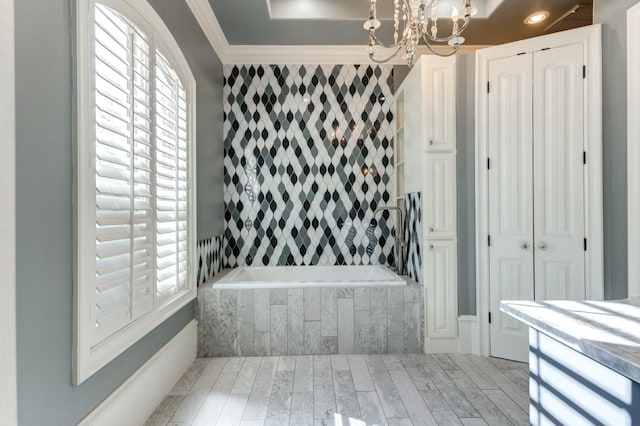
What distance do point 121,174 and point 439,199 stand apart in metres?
2.29

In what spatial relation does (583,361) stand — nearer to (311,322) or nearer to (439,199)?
(439,199)

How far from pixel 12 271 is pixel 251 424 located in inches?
55.6

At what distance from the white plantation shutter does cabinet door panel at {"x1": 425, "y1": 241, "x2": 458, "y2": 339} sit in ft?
6.44

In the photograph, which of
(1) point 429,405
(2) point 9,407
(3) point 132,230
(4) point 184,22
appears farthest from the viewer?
(4) point 184,22

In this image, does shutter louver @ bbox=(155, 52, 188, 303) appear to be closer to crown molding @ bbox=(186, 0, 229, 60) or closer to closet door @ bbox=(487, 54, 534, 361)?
crown molding @ bbox=(186, 0, 229, 60)

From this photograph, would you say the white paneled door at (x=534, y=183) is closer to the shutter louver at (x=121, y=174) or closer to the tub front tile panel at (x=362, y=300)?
the tub front tile panel at (x=362, y=300)

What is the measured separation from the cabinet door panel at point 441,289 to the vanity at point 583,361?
1.60m

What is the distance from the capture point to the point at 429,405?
6.79 feet

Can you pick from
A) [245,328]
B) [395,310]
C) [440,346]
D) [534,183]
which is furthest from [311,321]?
[534,183]

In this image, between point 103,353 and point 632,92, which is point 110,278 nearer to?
point 103,353

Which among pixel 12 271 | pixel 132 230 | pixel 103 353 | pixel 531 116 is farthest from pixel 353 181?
pixel 12 271

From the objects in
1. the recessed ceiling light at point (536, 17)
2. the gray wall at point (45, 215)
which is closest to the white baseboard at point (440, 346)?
the gray wall at point (45, 215)

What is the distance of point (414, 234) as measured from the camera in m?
3.13

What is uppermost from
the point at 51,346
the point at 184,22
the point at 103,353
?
the point at 184,22
